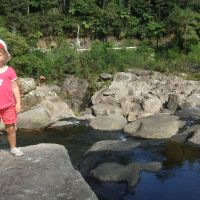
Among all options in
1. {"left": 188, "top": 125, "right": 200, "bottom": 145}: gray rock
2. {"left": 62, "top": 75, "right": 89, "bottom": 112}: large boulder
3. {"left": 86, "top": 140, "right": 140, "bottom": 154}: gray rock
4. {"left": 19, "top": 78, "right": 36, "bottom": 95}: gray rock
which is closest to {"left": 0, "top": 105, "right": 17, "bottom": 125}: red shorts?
{"left": 86, "top": 140, "right": 140, "bottom": 154}: gray rock

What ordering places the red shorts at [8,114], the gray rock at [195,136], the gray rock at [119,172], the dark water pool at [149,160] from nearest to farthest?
the red shorts at [8,114], the dark water pool at [149,160], the gray rock at [119,172], the gray rock at [195,136]

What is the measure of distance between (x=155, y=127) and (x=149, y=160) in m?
3.54

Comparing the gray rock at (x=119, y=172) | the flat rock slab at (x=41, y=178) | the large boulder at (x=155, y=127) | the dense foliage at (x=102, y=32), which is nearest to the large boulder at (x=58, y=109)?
the dense foliage at (x=102, y=32)

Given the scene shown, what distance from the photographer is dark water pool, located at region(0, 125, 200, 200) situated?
10.5 metres

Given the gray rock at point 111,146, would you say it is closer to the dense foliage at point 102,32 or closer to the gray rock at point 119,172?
the gray rock at point 119,172

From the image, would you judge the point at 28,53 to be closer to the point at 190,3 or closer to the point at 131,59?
the point at 131,59

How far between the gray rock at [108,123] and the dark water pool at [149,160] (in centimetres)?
38

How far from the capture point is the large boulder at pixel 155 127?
1661 centimetres

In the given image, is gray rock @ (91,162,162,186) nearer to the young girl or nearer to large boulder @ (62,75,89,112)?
the young girl

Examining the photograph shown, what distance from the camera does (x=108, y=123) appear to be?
19.1 m

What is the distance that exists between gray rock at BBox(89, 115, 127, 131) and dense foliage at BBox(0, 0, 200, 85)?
20.2ft

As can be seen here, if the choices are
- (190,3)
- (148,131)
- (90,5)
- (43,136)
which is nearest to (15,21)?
(90,5)

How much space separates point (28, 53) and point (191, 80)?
9370 millimetres

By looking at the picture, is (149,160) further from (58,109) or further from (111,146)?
(58,109)
